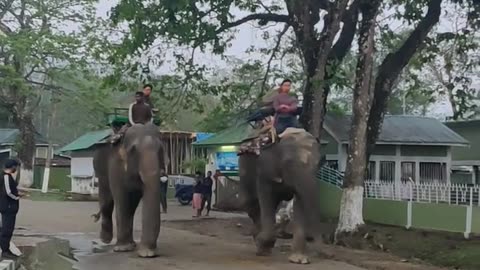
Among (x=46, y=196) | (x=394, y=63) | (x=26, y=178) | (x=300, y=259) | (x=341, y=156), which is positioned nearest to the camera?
(x=300, y=259)

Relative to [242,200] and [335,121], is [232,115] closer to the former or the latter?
[335,121]

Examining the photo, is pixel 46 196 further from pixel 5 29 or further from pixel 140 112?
pixel 140 112

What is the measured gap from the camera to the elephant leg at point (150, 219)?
1305 centimetres

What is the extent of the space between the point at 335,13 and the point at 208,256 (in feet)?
25.3

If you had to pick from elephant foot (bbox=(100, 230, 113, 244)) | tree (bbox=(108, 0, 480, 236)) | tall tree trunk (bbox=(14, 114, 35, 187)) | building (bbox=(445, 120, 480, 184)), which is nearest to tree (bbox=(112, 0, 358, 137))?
tree (bbox=(108, 0, 480, 236))

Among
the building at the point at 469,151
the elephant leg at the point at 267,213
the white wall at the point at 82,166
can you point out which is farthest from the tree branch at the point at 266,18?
the white wall at the point at 82,166

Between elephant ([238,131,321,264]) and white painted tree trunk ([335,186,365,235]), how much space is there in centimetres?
464

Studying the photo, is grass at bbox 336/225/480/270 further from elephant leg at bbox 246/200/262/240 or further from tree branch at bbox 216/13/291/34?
tree branch at bbox 216/13/291/34

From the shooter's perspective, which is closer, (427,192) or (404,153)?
(427,192)

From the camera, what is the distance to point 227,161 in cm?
3078

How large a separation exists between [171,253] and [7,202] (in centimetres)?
303

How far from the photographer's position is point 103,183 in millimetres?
15828

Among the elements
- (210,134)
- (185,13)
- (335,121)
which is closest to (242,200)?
(185,13)

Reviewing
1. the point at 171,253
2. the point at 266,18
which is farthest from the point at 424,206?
the point at 171,253
